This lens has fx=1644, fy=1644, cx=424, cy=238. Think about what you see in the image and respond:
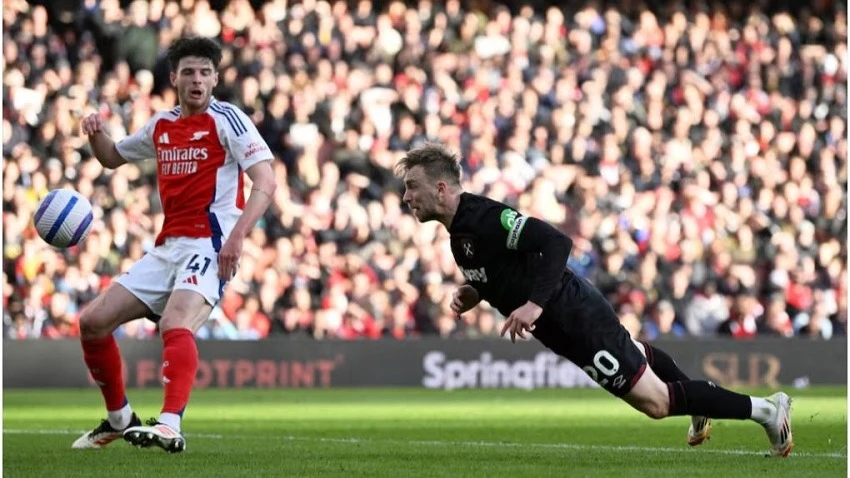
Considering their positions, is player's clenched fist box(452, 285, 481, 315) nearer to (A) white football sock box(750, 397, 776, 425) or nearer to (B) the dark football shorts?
(B) the dark football shorts

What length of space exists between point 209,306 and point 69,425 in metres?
4.13

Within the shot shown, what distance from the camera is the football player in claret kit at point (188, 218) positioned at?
8797mm

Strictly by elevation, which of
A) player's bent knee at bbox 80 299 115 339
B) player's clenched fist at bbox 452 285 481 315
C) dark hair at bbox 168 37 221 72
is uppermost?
dark hair at bbox 168 37 221 72

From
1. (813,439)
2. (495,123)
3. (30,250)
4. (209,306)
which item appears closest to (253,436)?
(209,306)

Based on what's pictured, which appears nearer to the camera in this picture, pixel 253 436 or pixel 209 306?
pixel 209 306

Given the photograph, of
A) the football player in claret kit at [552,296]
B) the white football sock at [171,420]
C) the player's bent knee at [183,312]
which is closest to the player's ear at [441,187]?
the football player in claret kit at [552,296]

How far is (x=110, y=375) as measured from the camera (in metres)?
9.32

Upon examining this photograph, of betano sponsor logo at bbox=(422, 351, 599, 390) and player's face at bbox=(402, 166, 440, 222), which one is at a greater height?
player's face at bbox=(402, 166, 440, 222)

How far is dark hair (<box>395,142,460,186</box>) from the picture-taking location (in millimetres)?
8125

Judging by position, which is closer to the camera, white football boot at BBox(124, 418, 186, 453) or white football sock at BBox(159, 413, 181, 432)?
white football boot at BBox(124, 418, 186, 453)

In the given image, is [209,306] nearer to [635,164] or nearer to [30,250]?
[30,250]

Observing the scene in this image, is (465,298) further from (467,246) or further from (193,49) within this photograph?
(193,49)

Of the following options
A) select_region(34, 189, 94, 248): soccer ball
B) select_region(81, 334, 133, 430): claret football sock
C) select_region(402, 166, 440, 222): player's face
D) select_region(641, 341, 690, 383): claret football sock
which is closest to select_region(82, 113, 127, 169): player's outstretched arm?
select_region(34, 189, 94, 248): soccer ball

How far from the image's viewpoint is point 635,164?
2397cm
